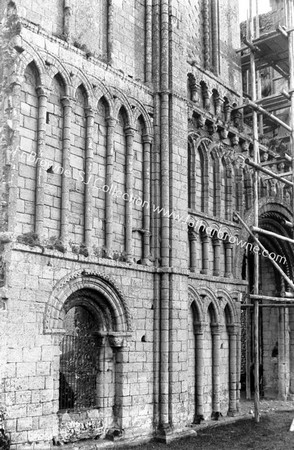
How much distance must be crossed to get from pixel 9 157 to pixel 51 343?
3.33 m

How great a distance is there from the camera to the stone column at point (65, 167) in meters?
11.3

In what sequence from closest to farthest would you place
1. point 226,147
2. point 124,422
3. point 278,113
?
point 124,422 → point 226,147 → point 278,113

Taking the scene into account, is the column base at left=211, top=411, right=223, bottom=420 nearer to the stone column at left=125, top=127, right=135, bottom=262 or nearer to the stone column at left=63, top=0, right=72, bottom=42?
the stone column at left=125, top=127, right=135, bottom=262

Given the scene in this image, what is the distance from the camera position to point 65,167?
11539 millimetres

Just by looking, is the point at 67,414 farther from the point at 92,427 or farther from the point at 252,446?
the point at 252,446

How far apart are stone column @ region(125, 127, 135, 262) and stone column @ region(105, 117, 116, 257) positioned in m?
0.52

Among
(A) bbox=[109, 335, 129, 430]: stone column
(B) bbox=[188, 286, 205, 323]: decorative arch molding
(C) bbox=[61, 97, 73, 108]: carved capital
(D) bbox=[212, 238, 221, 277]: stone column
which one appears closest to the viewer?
(C) bbox=[61, 97, 73, 108]: carved capital

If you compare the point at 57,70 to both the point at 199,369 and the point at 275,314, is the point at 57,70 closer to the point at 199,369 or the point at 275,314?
the point at 199,369

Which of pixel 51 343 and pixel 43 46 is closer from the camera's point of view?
pixel 51 343

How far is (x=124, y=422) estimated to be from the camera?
471 inches

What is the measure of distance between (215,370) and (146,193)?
488 cm

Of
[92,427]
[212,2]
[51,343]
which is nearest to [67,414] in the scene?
[92,427]

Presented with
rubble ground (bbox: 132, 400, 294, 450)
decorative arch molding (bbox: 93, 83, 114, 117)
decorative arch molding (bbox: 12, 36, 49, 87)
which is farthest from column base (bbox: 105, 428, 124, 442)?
decorative arch molding (bbox: 12, 36, 49, 87)

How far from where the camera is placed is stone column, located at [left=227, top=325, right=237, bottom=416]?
15.3 metres
